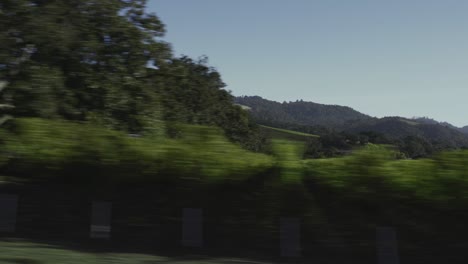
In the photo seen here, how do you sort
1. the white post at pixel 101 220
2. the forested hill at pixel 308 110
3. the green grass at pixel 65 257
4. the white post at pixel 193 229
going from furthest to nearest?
1. the forested hill at pixel 308 110
2. the white post at pixel 101 220
3. the white post at pixel 193 229
4. the green grass at pixel 65 257

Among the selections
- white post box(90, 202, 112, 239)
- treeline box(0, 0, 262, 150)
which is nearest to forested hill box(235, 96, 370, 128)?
treeline box(0, 0, 262, 150)

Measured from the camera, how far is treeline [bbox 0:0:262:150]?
10.6 m

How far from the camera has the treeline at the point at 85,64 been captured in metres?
10.6

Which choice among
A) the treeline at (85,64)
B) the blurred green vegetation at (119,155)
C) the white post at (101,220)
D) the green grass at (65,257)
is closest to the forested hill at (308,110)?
the treeline at (85,64)

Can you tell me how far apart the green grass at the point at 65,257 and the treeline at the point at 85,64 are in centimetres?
378

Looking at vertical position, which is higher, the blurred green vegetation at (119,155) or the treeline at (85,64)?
the treeline at (85,64)

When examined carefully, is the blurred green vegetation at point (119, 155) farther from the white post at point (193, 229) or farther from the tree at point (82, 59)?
the tree at point (82, 59)

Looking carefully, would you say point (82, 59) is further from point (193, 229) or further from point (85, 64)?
point (193, 229)

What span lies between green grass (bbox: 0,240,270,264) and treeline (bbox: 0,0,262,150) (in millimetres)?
3780

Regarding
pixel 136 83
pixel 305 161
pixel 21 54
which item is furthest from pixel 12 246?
pixel 136 83

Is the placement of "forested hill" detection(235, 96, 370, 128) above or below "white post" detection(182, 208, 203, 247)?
above

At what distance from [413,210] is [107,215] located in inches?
139

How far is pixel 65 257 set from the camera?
562 cm

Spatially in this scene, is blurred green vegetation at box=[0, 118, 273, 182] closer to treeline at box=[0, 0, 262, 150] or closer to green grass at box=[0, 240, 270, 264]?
green grass at box=[0, 240, 270, 264]
